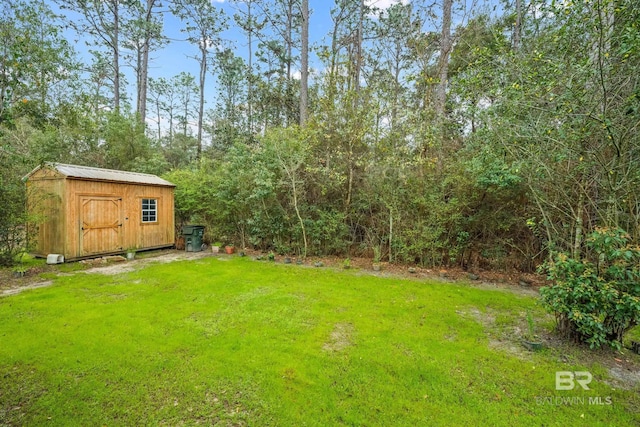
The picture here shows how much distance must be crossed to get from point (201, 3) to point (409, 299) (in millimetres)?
19515

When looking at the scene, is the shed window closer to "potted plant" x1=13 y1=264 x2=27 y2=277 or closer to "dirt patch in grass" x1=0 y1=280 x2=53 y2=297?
"potted plant" x1=13 y1=264 x2=27 y2=277

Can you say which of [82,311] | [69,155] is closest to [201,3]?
[69,155]

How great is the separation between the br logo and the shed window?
32.1 feet

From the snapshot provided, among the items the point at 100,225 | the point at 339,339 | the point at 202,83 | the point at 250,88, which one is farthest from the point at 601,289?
the point at 202,83

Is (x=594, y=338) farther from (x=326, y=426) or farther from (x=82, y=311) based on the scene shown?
(x=82, y=311)

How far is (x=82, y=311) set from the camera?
4012 millimetres

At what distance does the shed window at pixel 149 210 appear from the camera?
28.1 ft

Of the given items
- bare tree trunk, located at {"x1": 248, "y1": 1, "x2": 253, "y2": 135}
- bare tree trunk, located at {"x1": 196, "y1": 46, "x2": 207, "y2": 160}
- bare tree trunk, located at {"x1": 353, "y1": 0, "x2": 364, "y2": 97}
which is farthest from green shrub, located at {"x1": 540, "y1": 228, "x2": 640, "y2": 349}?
bare tree trunk, located at {"x1": 196, "y1": 46, "x2": 207, "y2": 160}

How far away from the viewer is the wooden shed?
6816 millimetres

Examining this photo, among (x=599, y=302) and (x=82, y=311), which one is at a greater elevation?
(x=599, y=302)

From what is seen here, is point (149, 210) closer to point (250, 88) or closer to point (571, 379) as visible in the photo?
point (250, 88)

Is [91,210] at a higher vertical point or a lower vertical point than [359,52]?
lower

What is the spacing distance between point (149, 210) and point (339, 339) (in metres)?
7.87

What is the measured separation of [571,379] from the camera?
265 centimetres
